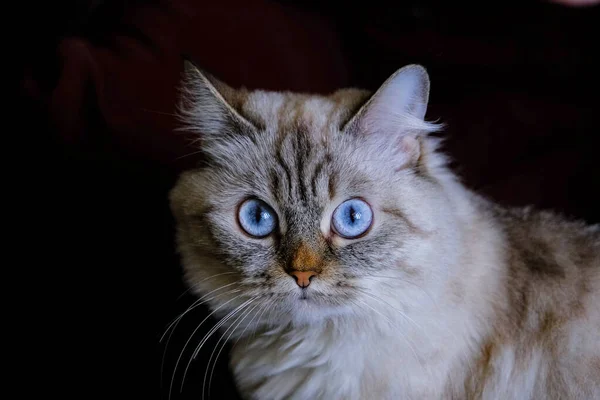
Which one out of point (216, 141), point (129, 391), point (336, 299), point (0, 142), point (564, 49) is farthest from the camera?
point (564, 49)

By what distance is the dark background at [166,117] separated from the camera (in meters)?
1.56

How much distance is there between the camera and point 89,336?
5.04 ft

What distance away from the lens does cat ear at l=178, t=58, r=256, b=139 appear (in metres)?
1.18

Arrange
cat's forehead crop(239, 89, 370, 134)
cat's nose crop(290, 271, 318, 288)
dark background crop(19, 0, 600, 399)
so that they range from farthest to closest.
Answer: dark background crop(19, 0, 600, 399)
cat's forehead crop(239, 89, 370, 134)
cat's nose crop(290, 271, 318, 288)

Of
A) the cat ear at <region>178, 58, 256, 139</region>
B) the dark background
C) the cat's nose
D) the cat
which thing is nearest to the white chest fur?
the cat

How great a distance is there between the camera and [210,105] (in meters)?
1.23

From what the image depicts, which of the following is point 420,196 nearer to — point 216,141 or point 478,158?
point 216,141

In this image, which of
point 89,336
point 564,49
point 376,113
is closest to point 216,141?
point 376,113

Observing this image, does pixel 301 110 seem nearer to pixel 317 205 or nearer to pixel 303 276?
pixel 317 205

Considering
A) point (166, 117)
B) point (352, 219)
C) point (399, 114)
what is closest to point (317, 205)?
point (352, 219)

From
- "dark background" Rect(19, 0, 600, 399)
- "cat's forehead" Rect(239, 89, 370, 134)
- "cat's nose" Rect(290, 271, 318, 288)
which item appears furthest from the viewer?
"dark background" Rect(19, 0, 600, 399)

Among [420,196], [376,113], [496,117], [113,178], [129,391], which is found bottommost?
[129,391]

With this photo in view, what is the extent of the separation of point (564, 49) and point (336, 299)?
1546 mm

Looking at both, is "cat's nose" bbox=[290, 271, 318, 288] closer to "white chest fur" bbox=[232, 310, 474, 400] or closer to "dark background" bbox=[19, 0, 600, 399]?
"white chest fur" bbox=[232, 310, 474, 400]
